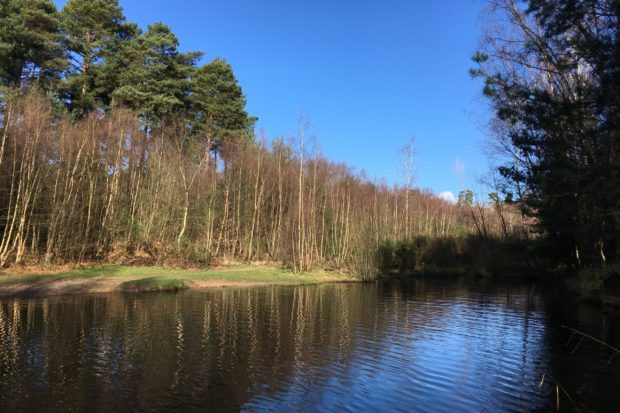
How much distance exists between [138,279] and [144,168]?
14.6 m

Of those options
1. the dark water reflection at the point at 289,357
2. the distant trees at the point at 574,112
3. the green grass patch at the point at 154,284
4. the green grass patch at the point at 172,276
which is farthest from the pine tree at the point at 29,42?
the distant trees at the point at 574,112

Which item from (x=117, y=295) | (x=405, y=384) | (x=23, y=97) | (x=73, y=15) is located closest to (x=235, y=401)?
(x=405, y=384)

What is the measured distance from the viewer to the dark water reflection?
8875mm

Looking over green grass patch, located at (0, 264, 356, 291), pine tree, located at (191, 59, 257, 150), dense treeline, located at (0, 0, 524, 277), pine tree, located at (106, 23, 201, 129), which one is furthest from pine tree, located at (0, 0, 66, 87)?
green grass patch, located at (0, 264, 356, 291)

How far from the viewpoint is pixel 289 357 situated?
12133 mm

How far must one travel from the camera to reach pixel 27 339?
13.2 metres

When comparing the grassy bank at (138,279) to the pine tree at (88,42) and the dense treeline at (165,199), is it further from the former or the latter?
the pine tree at (88,42)

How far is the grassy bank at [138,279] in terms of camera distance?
23.7 metres

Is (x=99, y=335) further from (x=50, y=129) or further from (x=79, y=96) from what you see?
(x=79, y=96)

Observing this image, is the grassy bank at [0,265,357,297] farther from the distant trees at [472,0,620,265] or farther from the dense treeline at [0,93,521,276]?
the distant trees at [472,0,620,265]

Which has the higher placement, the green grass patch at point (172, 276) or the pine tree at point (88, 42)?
the pine tree at point (88, 42)

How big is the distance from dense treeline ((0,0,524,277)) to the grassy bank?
2.43m

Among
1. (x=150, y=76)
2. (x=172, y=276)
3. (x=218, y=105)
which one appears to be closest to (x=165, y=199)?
(x=172, y=276)

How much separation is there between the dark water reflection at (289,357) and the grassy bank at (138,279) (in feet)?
8.81
